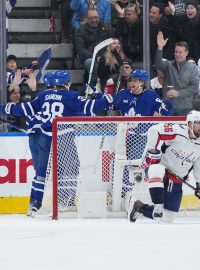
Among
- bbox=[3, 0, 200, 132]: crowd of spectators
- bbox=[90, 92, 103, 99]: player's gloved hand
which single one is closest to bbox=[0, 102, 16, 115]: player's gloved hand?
bbox=[3, 0, 200, 132]: crowd of spectators

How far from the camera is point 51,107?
821 centimetres

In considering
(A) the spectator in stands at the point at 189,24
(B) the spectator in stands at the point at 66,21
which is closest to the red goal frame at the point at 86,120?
(A) the spectator in stands at the point at 189,24

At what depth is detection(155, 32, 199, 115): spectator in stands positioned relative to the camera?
27.8ft

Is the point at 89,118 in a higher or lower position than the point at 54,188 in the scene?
higher

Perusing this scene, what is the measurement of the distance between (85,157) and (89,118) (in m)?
0.43

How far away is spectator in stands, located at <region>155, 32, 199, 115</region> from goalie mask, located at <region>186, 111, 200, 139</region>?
1.22m

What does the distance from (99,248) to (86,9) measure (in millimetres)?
4506

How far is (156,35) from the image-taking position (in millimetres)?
8648

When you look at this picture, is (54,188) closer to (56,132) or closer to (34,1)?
(56,132)

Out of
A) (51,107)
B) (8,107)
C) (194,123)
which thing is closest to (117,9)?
(51,107)

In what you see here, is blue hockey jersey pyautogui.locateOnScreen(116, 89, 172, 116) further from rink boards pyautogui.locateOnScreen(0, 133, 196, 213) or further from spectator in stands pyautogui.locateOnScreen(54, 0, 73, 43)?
spectator in stands pyautogui.locateOnScreen(54, 0, 73, 43)

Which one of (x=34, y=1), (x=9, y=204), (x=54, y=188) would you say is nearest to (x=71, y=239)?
(x=54, y=188)

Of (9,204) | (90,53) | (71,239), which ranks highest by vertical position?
(90,53)

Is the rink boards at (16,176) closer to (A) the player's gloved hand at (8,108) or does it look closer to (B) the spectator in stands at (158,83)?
(A) the player's gloved hand at (8,108)
